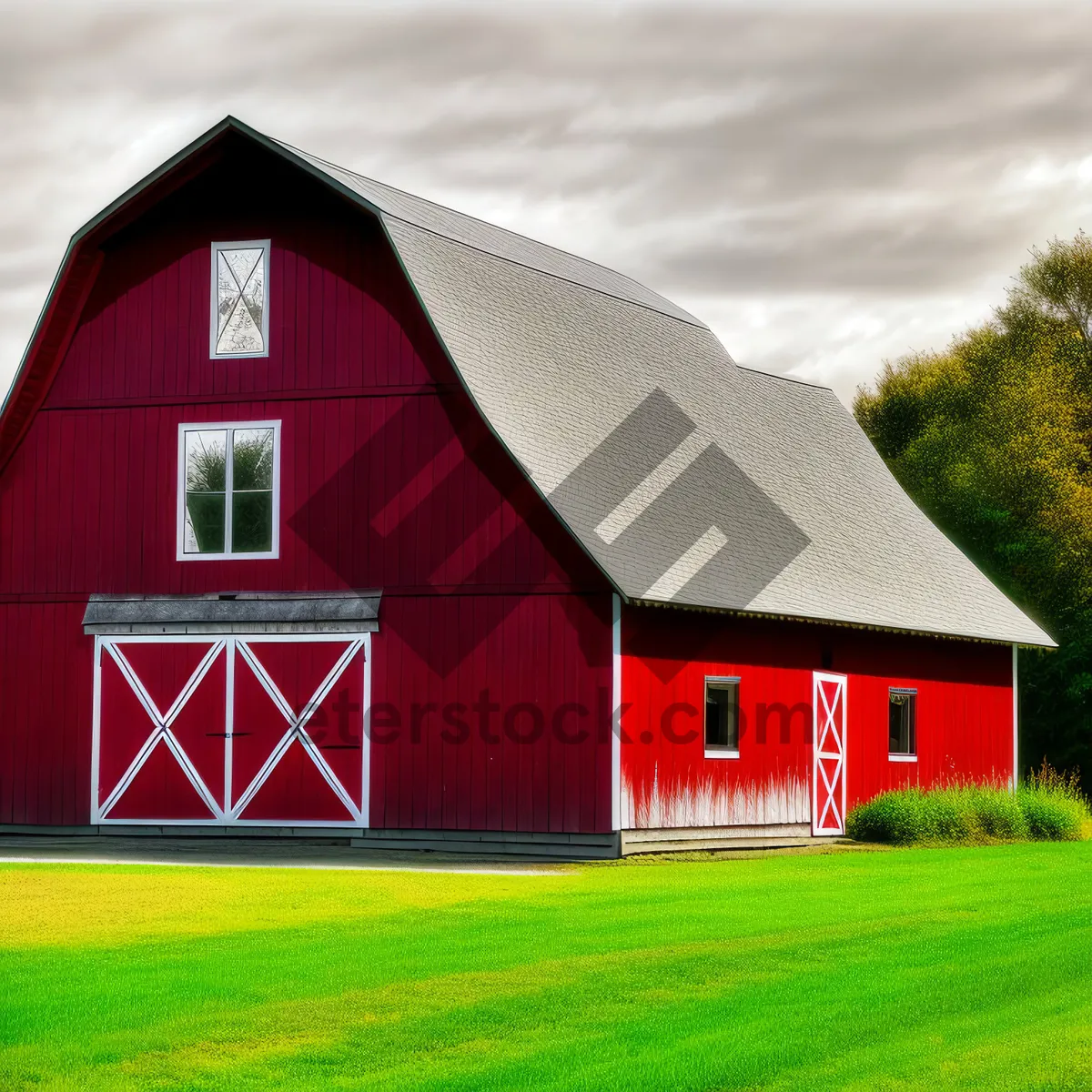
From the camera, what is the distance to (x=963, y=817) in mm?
21859

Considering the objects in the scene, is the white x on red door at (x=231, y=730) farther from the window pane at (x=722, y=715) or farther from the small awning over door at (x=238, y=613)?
the window pane at (x=722, y=715)

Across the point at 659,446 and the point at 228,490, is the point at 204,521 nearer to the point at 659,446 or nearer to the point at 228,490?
the point at 228,490

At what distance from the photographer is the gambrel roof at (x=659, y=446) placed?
19125mm

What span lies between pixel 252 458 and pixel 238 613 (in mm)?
1875

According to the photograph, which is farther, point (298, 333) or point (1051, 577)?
point (1051, 577)

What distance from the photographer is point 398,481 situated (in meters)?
19.5

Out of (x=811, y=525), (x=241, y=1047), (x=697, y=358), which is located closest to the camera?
(x=241, y=1047)

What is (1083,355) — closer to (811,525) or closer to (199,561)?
(811,525)

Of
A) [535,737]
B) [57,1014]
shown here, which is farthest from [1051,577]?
[57,1014]

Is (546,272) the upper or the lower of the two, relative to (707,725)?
upper

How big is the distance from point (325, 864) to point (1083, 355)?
95.2 feet

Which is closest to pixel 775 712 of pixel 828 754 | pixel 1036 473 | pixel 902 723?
pixel 828 754

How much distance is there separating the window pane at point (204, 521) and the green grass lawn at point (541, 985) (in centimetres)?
573

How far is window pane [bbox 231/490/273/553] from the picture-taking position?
20.0 metres
